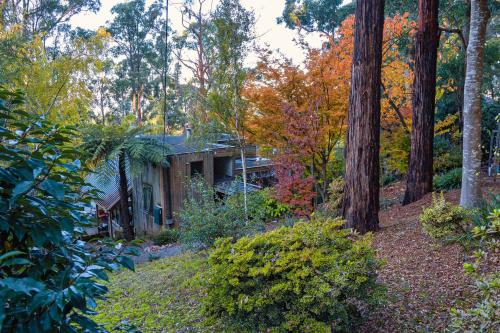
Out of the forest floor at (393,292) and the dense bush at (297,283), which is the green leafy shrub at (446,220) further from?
the dense bush at (297,283)

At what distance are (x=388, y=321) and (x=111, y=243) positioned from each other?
111 inches

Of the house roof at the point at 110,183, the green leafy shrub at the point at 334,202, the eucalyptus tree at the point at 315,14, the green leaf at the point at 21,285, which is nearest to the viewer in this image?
the green leaf at the point at 21,285

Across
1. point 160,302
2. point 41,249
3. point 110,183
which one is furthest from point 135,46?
point 41,249

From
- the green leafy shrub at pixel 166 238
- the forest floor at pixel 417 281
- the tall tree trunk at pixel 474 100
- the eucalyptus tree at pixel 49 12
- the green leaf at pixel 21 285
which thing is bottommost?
the green leafy shrub at pixel 166 238

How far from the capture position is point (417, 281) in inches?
158

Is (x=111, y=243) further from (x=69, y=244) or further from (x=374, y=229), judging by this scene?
(x=374, y=229)

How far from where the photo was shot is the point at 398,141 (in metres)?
10.3

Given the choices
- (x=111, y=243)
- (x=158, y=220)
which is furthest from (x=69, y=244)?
(x=158, y=220)

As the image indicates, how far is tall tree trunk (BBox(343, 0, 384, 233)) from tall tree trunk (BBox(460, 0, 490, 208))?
129cm

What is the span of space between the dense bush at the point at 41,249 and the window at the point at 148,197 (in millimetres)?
14321

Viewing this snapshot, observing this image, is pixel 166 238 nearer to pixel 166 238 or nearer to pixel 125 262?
pixel 166 238

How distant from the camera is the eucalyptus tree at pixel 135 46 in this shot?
24969mm

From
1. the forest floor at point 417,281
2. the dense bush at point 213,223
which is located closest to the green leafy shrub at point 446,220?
the forest floor at point 417,281

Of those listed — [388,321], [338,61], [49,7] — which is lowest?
[388,321]
